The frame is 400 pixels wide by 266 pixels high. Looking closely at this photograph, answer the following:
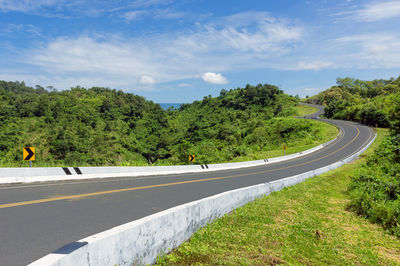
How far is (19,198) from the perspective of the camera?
7.70 metres

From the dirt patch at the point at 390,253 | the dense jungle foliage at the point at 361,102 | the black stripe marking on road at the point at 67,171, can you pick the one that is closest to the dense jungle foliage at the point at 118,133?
the dense jungle foliage at the point at 361,102

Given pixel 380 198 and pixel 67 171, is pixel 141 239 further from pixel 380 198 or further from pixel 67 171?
pixel 380 198

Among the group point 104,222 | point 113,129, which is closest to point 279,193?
point 104,222

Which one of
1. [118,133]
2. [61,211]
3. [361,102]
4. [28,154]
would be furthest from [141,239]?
[361,102]

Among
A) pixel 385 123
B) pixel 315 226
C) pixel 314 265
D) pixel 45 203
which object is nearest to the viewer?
pixel 314 265

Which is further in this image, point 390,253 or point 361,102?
point 361,102

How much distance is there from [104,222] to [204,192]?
6.00 m

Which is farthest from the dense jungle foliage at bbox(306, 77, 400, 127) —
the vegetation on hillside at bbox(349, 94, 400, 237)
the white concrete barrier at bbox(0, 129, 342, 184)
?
the white concrete barrier at bbox(0, 129, 342, 184)

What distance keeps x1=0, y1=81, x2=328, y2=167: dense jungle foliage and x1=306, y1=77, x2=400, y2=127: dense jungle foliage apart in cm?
1454

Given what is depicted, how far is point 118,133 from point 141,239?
228 feet

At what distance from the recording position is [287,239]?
6902mm

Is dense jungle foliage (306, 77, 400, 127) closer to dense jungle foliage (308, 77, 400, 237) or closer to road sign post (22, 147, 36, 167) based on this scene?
dense jungle foliage (308, 77, 400, 237)

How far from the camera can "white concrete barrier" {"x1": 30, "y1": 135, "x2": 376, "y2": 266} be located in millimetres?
3148

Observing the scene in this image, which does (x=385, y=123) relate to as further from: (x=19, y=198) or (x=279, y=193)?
(x=19, y=198)
